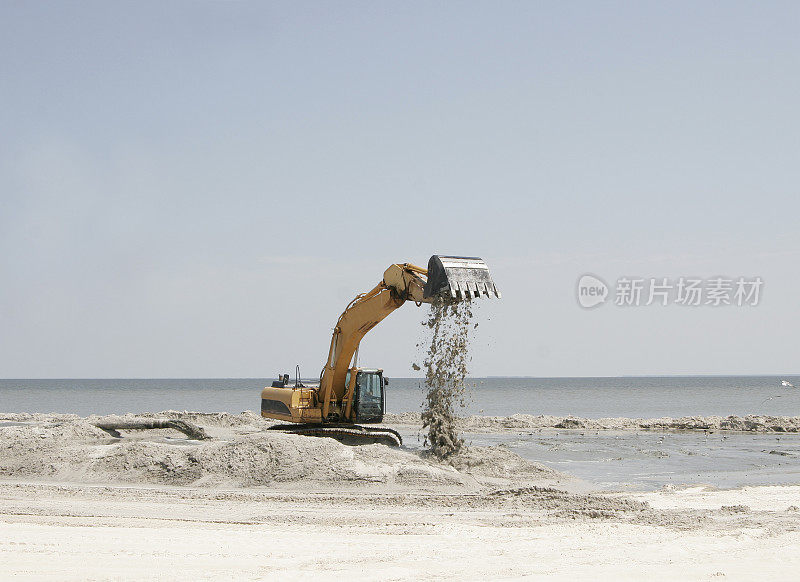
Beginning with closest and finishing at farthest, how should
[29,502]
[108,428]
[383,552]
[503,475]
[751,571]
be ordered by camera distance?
1. [751,571]
2. [383,552]
3. [29,502]
4. [503,475]
5. [108,428]

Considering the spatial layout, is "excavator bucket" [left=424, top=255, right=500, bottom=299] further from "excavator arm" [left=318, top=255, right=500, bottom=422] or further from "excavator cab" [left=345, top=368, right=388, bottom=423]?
"excavator cab" [left=345, top=368, right=388, bottom=423]

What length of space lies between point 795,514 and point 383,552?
649 centimetres

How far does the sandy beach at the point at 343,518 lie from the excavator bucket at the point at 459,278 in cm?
326

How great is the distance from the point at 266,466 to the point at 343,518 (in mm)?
3711

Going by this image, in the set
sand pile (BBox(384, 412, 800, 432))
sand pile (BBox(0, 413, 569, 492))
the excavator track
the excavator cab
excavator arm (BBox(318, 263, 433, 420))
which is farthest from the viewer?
sand pile (BBox(384, 412, 800, 432))

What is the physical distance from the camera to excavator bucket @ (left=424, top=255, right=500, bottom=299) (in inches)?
542

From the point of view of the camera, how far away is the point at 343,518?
33.9 feet

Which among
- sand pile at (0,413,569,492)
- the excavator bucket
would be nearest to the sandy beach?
sand pile at (0,413,569,492)

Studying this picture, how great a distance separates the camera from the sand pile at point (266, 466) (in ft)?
43.9

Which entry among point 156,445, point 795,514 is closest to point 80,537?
point 156,445

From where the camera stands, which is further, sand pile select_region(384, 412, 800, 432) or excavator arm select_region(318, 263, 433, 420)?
sand pile select_region(384, 412, 800, 432)

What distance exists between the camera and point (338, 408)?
17.4m

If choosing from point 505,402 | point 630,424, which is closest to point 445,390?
point 630,424

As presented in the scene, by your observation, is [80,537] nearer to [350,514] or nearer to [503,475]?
[350,514]
